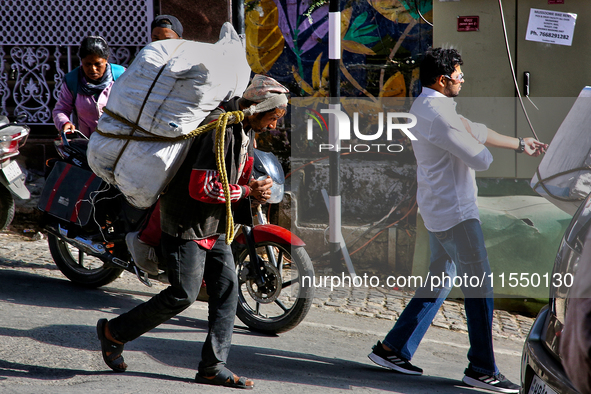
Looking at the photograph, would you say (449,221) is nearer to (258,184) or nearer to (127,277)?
(258,184)

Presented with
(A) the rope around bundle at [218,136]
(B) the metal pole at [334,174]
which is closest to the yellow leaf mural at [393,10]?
(B) the metal pole at [334,174]

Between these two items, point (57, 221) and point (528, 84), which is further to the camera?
point (528, 84)

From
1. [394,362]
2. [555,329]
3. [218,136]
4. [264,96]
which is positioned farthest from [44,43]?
[555,329]

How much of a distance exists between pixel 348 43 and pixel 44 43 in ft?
11.1

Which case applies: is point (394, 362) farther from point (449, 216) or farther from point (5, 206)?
point (5, 206)

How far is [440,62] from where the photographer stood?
373cm

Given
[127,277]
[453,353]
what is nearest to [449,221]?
[453,353]

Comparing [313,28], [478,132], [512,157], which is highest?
[313,28]

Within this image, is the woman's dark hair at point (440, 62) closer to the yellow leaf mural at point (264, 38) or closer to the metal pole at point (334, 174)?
the metal pole at point (334, 174)

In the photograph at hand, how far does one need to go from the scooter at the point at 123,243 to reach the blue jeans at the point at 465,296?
0.69 meters

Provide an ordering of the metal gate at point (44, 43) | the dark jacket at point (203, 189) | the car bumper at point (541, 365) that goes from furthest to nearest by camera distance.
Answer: the metal gate at point (44, 43) → the dark jacket at point (203, 189) → the car bumper at point (541, 365)

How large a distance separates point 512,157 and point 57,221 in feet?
12.7

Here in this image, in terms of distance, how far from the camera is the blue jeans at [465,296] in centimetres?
361

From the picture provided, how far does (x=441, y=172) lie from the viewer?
12.3ft
